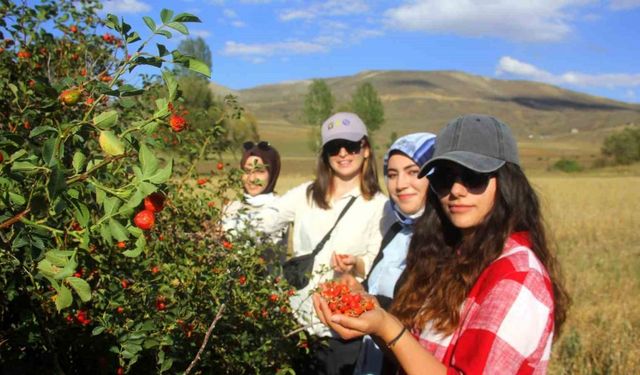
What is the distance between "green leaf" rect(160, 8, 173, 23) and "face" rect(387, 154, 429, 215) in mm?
1814

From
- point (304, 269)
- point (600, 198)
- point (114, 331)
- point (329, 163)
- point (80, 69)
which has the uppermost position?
point (80, 69)

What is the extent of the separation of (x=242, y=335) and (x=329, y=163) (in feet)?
4.96

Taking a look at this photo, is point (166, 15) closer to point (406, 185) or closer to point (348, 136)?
point (406, 185)

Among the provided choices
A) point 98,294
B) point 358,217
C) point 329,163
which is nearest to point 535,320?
point 98,294

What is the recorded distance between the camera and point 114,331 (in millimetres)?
1375

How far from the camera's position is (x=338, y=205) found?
3033 mm

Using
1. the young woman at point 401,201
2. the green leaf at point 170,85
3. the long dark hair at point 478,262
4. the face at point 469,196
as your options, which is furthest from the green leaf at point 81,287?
the young woman at point 401,201

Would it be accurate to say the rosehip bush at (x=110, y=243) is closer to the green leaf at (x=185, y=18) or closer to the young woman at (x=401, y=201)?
the green leaf at (x=185, y=18)

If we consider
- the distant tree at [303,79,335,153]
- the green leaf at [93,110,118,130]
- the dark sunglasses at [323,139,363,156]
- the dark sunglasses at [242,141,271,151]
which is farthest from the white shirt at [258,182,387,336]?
the distant tree at [303,79,335,153]

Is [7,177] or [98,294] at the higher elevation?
[7,177]

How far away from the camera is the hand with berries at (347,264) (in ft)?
8.91

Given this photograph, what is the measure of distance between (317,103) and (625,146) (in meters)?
25.3

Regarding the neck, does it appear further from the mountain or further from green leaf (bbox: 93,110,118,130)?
the mountain

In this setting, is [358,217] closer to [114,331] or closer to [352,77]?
[114,331]
